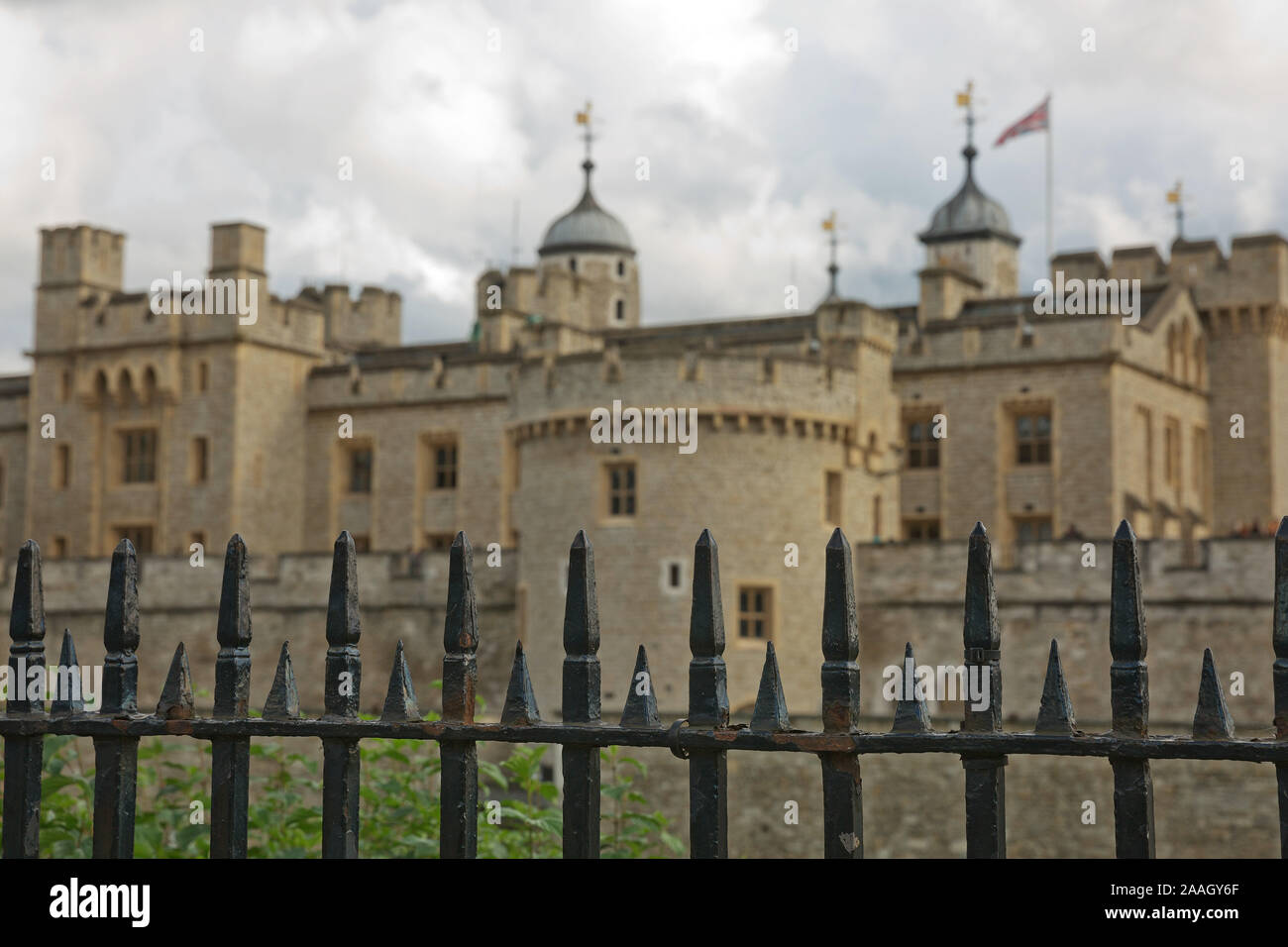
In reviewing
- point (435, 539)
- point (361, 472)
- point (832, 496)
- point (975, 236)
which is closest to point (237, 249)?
point (361, 472)

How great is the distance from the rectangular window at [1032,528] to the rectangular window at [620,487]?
518 inches

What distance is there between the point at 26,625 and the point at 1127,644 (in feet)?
9.18

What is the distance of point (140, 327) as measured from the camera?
1668 inches

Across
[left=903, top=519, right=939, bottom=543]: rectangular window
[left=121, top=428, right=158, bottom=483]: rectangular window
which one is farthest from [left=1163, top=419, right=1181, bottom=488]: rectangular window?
[left=121, top=428, right=158, bottom=483]: rectangular window

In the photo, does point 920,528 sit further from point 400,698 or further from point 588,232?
point 400,698

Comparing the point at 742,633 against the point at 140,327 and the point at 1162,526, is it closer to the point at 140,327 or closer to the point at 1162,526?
the point at 1162,526

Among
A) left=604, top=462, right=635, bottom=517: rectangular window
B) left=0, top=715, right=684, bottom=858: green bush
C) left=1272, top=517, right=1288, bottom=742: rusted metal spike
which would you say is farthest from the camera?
left=604, top=462, right=635, bottom=517: rectangular window

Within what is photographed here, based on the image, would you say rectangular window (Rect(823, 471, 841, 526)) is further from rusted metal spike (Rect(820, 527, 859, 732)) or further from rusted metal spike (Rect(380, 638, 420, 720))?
rusted metal spike (Rect(820, 527, 859, 732))

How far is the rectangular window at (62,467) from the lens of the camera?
43.2m

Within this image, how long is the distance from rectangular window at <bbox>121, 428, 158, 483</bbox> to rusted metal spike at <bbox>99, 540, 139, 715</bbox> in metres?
39.8

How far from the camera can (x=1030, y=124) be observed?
42344mm

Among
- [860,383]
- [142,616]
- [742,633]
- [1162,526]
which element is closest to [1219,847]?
[742,633]

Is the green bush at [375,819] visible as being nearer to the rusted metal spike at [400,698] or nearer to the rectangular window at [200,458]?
the rusted metal spike at [400,698]

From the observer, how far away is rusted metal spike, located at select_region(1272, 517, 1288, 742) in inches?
133
